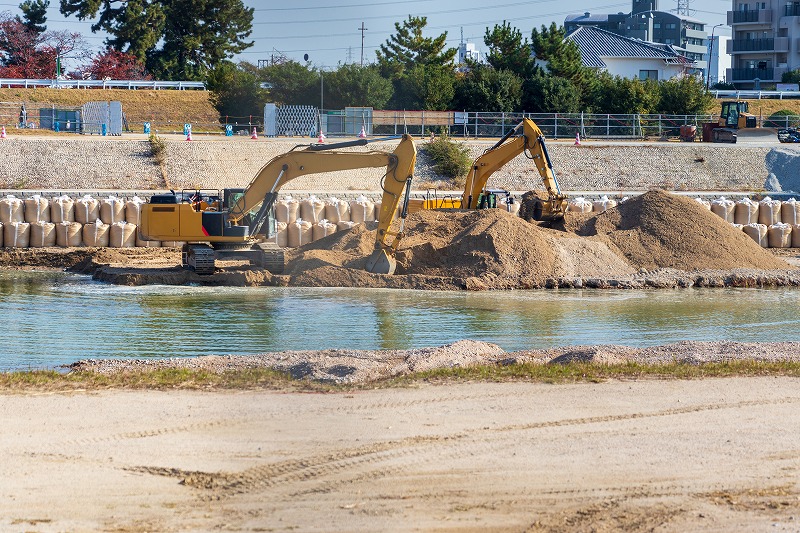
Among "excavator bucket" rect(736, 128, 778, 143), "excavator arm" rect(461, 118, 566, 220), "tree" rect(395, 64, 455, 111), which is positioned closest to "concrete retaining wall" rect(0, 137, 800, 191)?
"excavator bucket" rect(736, 128, 778, 143)

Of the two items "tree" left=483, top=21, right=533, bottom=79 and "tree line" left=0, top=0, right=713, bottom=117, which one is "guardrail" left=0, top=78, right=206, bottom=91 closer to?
"tree line" left=0, top=0, right=713, bottom=117

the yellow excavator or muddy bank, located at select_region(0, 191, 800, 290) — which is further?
the yellow excavator

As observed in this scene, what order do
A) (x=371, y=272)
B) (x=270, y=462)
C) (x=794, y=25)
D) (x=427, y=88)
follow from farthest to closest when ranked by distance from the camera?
1. (x=794, y=25)
2. (x=427, y=88)
3. (x=371, y=272)
4. (x=270, y=462)

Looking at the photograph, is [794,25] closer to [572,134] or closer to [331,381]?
[572,134]

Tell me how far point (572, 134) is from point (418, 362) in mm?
43124

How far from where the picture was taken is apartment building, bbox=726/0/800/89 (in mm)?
90688

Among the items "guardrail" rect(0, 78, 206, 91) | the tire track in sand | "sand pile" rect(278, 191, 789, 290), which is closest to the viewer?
the tire track in sand

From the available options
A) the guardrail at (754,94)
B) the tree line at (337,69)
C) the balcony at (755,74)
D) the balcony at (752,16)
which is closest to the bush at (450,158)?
the tree line at (337,69)

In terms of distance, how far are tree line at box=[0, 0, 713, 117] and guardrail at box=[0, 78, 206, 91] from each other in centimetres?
447

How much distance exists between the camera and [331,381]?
12.9 m

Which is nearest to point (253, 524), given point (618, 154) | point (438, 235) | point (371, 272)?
point (371, 272)

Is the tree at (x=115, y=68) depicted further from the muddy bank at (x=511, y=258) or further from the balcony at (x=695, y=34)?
the balcony at (x=695, y=34)

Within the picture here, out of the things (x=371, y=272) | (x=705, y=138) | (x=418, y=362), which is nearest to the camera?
(x=418, y=362)

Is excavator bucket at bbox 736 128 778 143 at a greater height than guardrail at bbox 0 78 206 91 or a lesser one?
lesser
